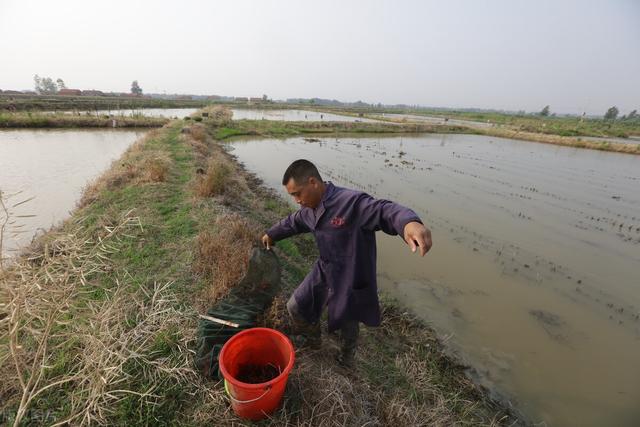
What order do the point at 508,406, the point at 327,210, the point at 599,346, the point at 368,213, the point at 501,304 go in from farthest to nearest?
the point at 501,304, the point at 599,346, the point at 508,406, the point at 327,210, the point at 368,213

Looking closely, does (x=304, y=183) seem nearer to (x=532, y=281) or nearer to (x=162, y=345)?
(x=162, y=345)

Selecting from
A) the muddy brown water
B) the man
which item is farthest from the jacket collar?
the muddy brown water

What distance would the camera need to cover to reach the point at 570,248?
684 centimetres

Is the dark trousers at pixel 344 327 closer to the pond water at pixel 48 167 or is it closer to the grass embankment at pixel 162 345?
the grass embankment at pixel 162 345

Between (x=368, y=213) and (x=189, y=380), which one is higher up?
(x=368, y=213)

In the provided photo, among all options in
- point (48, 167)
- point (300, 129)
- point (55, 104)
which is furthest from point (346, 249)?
point (55, 104)

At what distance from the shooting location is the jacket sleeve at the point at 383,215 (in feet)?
5.95

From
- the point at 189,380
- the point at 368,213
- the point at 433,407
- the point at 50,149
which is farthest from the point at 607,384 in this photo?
the point at 50,149

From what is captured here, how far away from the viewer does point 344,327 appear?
258cm

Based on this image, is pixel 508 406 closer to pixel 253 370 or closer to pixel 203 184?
pixel 253 370

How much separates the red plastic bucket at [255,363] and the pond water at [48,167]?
3.49 meters

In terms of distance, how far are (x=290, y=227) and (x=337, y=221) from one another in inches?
23.0

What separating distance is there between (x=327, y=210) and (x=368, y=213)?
13.0 inches

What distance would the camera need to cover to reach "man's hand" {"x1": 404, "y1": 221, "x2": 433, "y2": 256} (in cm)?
161
